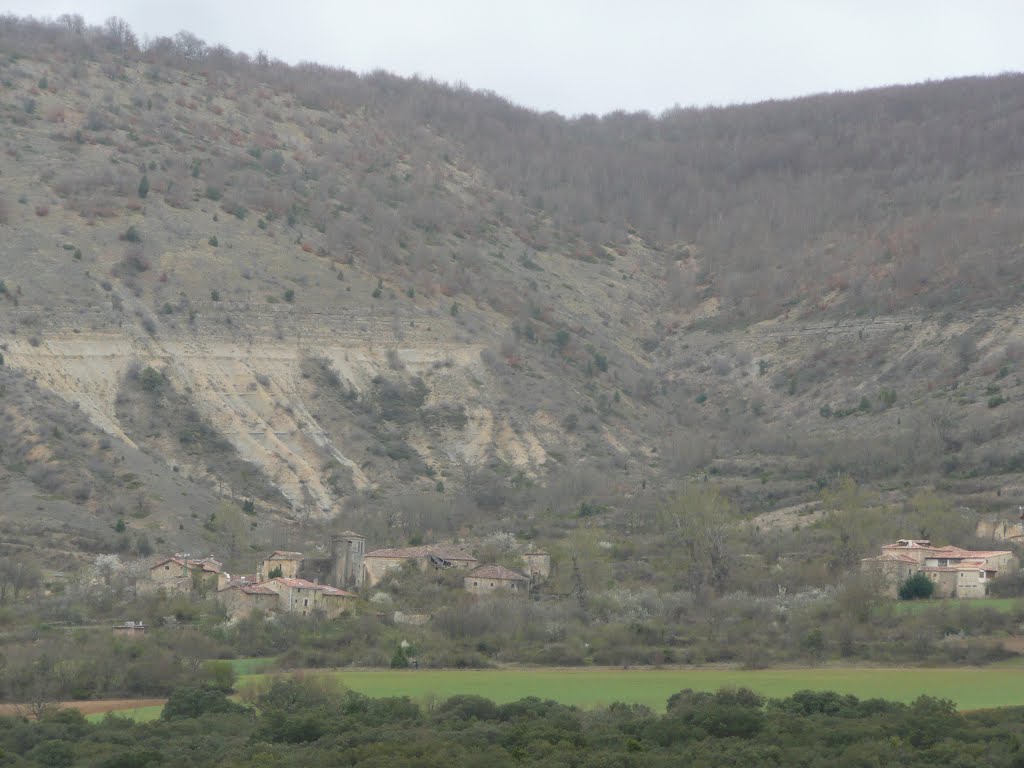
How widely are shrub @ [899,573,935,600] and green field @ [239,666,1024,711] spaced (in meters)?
7.11

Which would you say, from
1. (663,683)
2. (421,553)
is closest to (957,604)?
(663,683)

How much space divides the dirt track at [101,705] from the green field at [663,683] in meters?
2.25

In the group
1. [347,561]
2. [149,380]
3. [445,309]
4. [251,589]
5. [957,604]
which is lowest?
[251,589]

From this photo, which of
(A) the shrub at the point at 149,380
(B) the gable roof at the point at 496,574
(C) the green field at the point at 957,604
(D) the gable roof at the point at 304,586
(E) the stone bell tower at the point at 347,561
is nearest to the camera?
(C) the green field at the point at 957,604

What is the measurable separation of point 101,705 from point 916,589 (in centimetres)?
2219

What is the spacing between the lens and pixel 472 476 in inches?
2687

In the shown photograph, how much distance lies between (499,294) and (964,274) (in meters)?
20.9

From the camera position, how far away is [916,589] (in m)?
→ 48.6

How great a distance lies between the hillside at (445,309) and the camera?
208ft

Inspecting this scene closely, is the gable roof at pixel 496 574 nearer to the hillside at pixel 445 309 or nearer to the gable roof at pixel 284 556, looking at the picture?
the gable roof at pixel 284 556

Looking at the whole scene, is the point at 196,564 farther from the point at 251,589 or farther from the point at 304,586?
the point at 304,586

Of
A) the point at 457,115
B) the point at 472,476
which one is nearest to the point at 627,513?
the point at 472,476

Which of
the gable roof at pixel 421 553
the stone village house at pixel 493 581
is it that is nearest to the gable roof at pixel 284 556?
the gable roof at pixel 421 553

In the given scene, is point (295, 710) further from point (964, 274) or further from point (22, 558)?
point (964, 274)
